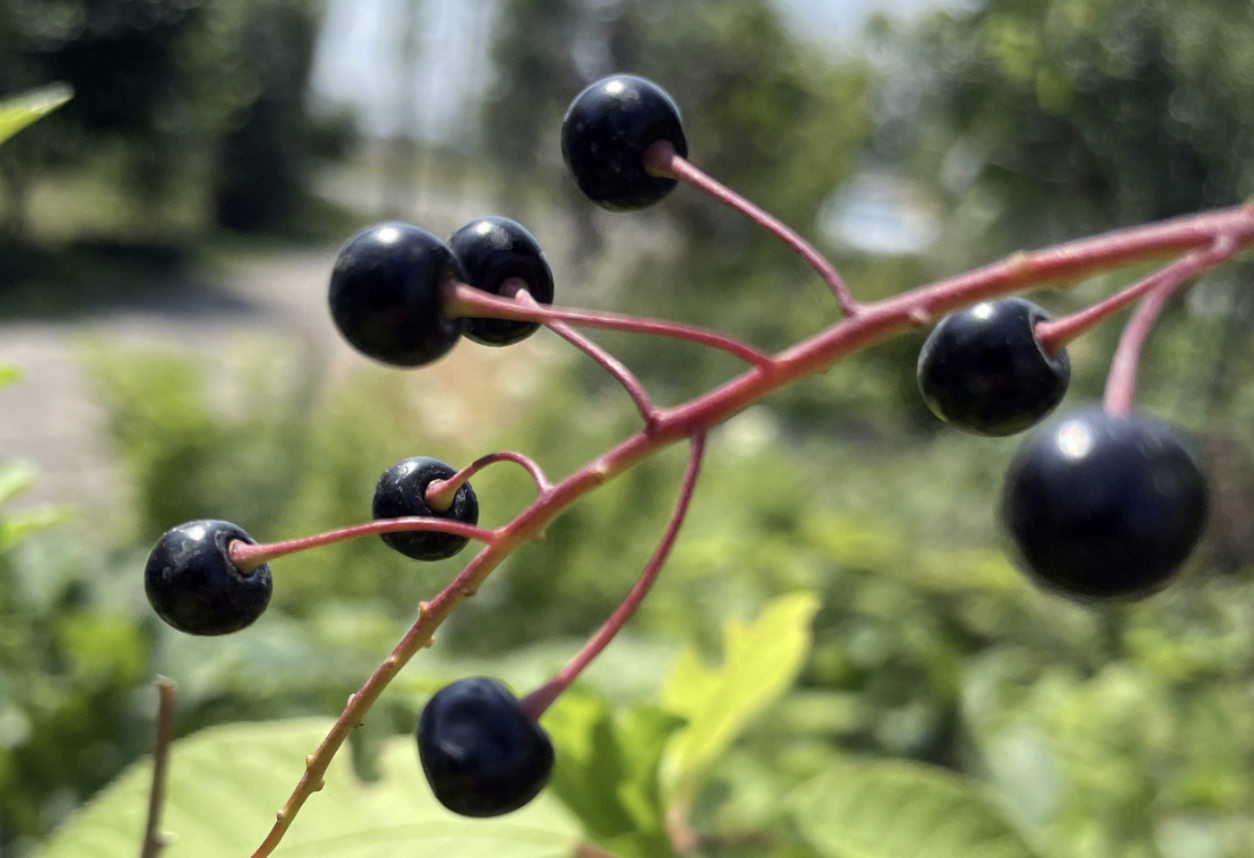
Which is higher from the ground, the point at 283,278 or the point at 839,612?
the point at 839,612

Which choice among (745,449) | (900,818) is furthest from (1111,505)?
(745,449)

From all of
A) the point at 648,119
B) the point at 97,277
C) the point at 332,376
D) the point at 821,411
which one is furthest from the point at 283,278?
the point at 648,119

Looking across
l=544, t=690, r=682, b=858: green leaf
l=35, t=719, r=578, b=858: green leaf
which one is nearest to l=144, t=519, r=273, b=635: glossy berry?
l=35, t=719, r=578, b=858: green leaf

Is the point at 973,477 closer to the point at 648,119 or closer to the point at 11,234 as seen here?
the point at 648,119

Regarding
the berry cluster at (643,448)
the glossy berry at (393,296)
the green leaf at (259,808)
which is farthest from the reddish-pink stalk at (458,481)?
the green leaf at (259,808)

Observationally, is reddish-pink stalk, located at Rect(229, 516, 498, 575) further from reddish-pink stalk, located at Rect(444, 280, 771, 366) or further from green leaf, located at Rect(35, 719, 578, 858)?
green leaf, located at Rect(35, 719, 578, 858)

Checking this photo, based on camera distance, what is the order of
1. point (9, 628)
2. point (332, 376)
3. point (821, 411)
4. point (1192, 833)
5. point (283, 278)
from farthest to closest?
point (283, 278) → point (821, 411) → point (332, 376) → point (1192, 833) → point (9, 628)
